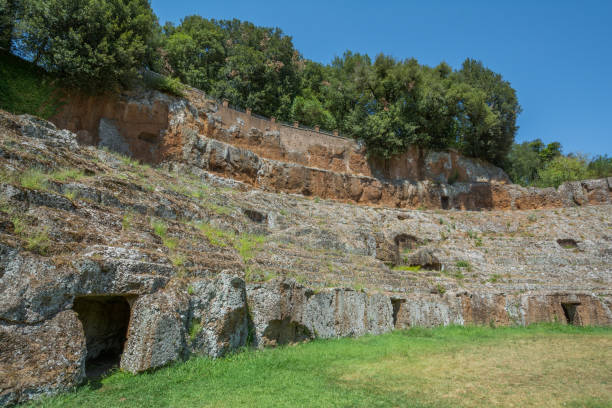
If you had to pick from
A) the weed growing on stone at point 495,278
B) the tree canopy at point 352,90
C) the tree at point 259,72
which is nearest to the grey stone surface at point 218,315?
the weed growing on stone at point 495,278

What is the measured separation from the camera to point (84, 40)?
1980 centimetres

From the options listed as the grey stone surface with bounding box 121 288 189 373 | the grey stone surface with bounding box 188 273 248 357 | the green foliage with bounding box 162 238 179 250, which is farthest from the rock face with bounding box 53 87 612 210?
the grey stone surface with bounding box 121 288 189 373

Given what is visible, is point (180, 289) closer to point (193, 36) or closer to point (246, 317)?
point (246, 317)

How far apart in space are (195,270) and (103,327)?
6.09ft

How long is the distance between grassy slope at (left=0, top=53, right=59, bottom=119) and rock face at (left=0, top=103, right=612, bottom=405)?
8.76 ft

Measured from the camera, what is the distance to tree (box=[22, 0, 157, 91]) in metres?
18.9

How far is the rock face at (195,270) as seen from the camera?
4781 mm

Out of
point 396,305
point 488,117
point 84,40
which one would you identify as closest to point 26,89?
point 84,40

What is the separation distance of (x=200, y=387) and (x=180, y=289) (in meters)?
1.69

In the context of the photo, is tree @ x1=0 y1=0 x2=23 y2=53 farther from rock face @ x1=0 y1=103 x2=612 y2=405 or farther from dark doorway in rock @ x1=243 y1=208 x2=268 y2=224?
dark doorway in rock @ x1=243 y1=208 x2=268 y2=224

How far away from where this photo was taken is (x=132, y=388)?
4844 mm

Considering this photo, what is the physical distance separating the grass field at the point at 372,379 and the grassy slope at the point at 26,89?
19.1 m

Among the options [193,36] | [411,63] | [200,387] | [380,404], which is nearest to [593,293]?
[380,404]

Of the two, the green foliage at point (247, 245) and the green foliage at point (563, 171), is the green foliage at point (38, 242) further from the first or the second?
the green foliage at point (563, 171)
